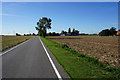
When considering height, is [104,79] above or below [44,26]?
below

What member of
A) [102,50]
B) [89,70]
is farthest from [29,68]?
[102,50]

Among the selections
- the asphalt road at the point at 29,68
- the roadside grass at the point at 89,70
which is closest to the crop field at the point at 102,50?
the roadside grass at the point at 89,70

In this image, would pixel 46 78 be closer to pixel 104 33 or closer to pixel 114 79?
pixel 114 79

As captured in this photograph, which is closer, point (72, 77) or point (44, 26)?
point (72, 77)

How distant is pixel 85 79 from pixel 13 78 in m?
2.95

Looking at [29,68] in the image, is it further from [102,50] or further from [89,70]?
[102,50]

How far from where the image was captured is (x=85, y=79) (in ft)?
18.9

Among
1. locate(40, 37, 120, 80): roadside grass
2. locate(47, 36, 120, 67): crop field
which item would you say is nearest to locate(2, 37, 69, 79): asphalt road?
locate(40, 37, 120, 80): roadside grass

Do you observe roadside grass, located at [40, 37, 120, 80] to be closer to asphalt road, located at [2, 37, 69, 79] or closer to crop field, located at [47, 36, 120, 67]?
asphalt road, located at [2, 37, 69, 79]

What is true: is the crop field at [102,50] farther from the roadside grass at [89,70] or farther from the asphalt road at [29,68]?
the asphalt road at [29,68]

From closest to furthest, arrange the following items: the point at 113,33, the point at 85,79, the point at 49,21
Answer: the point at 85,79 < the point at 49,21 < the point at 113,33

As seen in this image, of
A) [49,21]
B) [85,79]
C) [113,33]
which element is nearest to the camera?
[85,79]

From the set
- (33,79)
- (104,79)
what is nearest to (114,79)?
(104,79)

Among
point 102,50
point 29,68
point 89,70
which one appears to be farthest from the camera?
point 102,50
